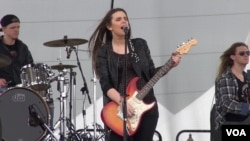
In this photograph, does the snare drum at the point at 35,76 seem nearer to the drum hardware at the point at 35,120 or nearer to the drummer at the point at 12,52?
the drummer at the point at 12,52

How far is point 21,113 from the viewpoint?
24.8 feet

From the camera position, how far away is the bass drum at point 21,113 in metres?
7.43

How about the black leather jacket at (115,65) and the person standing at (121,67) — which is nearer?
the person standing at (121,67)

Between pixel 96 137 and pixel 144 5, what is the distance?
207 centimetres

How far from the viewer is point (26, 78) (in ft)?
24.8

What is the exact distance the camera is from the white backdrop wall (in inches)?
344

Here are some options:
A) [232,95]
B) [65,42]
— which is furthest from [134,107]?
[65,42]

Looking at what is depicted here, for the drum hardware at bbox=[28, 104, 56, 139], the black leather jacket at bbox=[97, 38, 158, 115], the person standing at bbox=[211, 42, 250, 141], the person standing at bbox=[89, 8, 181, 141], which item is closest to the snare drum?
the drum hardware at bbox=[28, 104, 56, 139]

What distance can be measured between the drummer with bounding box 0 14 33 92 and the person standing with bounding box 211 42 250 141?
250cm

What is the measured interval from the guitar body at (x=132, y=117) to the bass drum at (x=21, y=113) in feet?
8.56

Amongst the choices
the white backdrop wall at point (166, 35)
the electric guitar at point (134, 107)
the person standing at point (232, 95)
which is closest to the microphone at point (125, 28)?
the electric guitar at point (134, 107)

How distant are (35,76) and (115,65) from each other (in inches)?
113

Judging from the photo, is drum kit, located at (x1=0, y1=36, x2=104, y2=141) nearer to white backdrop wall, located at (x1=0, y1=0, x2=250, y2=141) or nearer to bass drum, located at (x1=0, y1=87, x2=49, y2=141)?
bass drum, located at (x1=0, y1=87, x2=49, y2=141)

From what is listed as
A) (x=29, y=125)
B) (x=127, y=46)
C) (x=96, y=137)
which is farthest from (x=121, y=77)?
(x=96, y=137)
